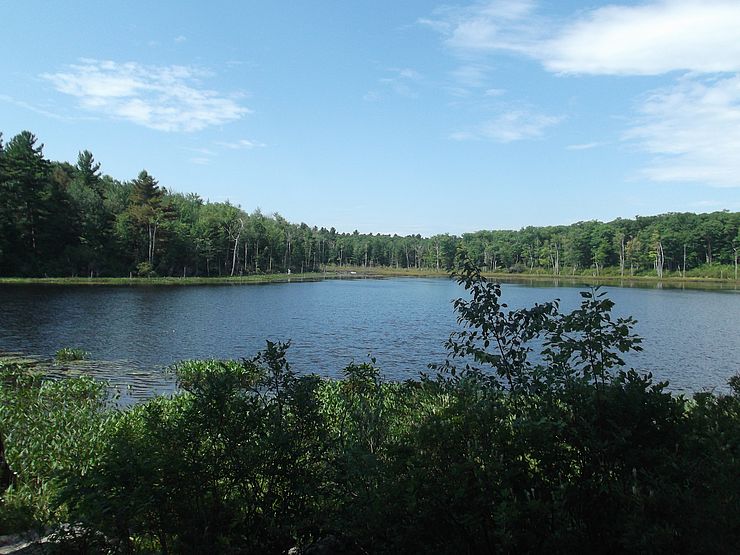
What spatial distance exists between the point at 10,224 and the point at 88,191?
1802 centimetres

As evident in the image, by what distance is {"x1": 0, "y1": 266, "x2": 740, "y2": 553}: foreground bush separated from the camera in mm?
3471

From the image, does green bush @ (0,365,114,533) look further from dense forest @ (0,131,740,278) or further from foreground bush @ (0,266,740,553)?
dense forest @ (0,131,740,278)

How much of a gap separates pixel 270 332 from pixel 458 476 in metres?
34.1

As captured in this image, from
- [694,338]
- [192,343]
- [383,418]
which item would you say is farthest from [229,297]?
[383,418]

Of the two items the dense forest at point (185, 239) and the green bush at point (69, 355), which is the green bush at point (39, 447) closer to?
the dense forest at point (185, 239)

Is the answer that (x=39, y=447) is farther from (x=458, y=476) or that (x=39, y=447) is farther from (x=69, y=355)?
(x=69, y=355)

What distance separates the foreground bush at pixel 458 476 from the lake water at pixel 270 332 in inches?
599

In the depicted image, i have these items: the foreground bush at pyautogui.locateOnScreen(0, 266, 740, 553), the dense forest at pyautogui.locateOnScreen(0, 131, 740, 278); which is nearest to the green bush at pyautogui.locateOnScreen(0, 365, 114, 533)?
the foreground bush at pyautogui.locateOnScreen(0, 266, 740, 553)

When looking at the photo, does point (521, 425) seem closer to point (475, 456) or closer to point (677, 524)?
point (475, 456)

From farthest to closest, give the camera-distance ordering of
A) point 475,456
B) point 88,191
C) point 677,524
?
point 88,191 < point 475,456 < point 677,524

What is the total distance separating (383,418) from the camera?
5734 millimetres

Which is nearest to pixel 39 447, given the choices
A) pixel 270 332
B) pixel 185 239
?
pixel 270 332

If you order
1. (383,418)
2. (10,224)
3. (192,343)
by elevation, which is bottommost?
(192,343)

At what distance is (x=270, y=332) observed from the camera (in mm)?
36875
